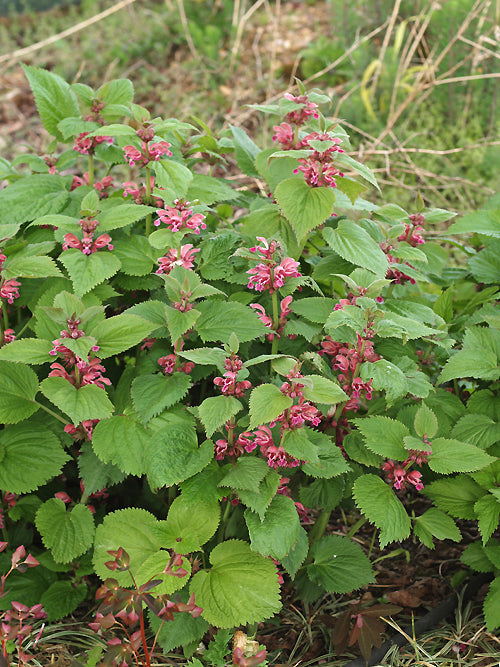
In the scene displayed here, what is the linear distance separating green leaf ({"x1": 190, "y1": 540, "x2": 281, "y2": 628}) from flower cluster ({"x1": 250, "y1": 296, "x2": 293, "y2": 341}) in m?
0.56

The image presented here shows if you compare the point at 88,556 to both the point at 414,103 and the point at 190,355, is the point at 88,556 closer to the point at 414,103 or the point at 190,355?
the point at 190,355

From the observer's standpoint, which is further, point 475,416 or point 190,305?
point 475,416

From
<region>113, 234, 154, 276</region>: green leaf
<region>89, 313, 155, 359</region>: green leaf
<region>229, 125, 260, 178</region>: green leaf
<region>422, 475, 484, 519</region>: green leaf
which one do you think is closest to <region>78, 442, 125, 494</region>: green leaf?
<region>89, 313, 155, 359</region>: green leaf

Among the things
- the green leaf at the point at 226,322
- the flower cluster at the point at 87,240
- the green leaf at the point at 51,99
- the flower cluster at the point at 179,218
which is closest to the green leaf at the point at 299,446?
the green leaf at the point at 226,322

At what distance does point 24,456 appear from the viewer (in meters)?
1.71

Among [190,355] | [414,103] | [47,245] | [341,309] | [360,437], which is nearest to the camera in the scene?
[190,355]

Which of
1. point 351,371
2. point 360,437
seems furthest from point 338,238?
point 360,437

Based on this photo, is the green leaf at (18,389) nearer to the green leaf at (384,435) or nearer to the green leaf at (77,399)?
the green leaf at (77,399)

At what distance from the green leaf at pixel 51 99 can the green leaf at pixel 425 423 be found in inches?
54.3

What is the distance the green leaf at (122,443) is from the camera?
156 centimetres

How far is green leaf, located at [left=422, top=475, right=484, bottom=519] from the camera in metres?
1.72

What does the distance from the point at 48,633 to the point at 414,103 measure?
4.04m

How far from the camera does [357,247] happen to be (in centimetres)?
169

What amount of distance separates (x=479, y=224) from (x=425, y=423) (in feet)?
2.66
